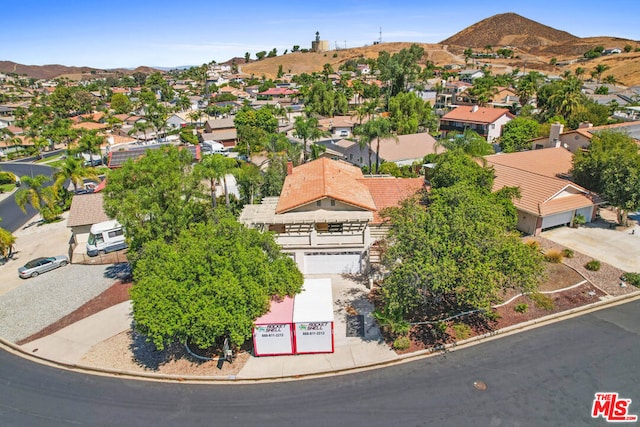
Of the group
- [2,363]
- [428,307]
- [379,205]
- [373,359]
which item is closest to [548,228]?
[379,205]

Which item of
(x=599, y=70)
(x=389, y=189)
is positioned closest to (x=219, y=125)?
(x=389, y=189)

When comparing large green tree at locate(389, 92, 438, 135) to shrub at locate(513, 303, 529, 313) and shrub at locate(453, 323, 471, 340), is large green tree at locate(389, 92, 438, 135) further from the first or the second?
shrub at locate(453, 323, 471, 340)

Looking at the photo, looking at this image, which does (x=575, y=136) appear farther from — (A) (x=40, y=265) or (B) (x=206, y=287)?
(A) (x=40, y=265)

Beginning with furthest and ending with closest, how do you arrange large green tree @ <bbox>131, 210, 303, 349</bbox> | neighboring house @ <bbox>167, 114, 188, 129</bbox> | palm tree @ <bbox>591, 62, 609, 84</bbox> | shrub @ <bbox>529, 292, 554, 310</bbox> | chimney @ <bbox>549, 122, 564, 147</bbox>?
palm tree @ <bbox>591, 62, 609, 84</bbox>
neighboring house @ <bbox>167, 114, 188, 129</bbox>
chimney @ <bbox>549, 122, 564, 147</bbox>
shrub @ <bbox>529, 292, 554, 310</bbox>
large green tree @ <bbox>131, 210, 303, 349</bbox>

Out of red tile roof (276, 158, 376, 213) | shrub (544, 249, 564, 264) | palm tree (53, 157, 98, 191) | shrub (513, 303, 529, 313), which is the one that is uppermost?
red tile roof (276, 158, 376, 213)

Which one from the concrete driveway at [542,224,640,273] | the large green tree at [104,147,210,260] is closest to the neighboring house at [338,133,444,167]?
the concrete driveway at [542,224,640,273]

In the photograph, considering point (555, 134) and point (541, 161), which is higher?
point (555, 134)
